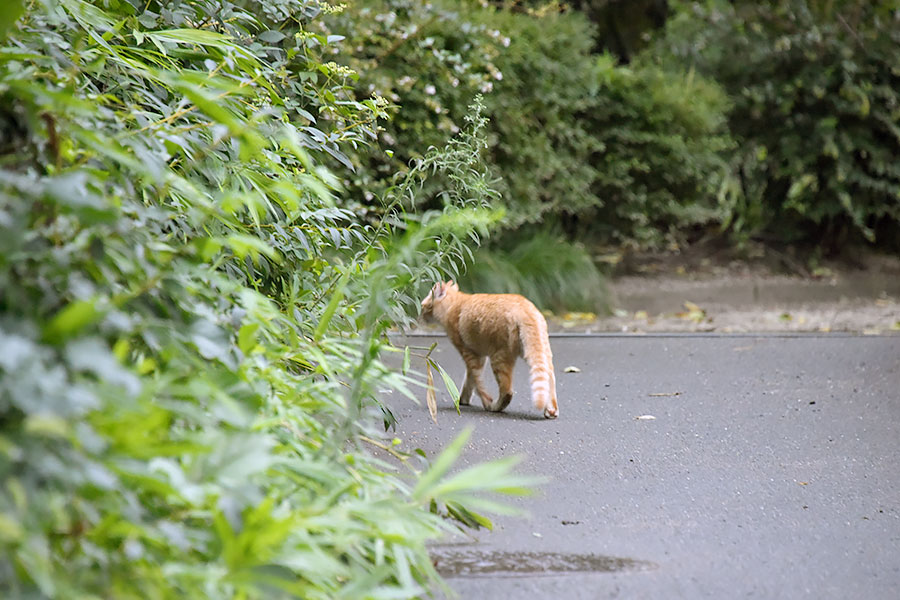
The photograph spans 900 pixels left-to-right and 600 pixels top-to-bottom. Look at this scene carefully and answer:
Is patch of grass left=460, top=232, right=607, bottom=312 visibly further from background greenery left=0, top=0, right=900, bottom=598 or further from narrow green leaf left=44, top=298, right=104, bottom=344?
narrow green leaf left=44, top=298, right=104, bottom=344

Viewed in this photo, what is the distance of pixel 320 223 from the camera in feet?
11.2

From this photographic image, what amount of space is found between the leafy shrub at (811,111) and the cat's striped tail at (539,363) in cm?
583

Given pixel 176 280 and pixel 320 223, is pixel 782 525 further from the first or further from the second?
pixel 176 280

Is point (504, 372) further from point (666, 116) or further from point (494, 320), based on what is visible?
point (666, 116)

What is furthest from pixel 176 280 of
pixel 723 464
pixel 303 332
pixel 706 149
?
pixel 706 149

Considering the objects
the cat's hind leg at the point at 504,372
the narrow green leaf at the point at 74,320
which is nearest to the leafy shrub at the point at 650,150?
the cat's hind leg at the point at 504,372

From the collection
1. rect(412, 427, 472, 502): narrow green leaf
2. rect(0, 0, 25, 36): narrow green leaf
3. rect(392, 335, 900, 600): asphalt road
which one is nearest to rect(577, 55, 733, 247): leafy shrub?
rect(392, 335, 900, 600): asphalt road

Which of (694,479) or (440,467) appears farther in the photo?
(694,479)

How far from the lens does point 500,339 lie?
4.56 metres

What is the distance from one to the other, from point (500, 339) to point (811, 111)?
258 inches

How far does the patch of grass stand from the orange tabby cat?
9.48 ft

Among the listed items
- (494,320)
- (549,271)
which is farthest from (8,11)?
(549,271)

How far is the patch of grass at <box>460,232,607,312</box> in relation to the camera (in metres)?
7.98

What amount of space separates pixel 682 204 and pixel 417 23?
3466 mm
